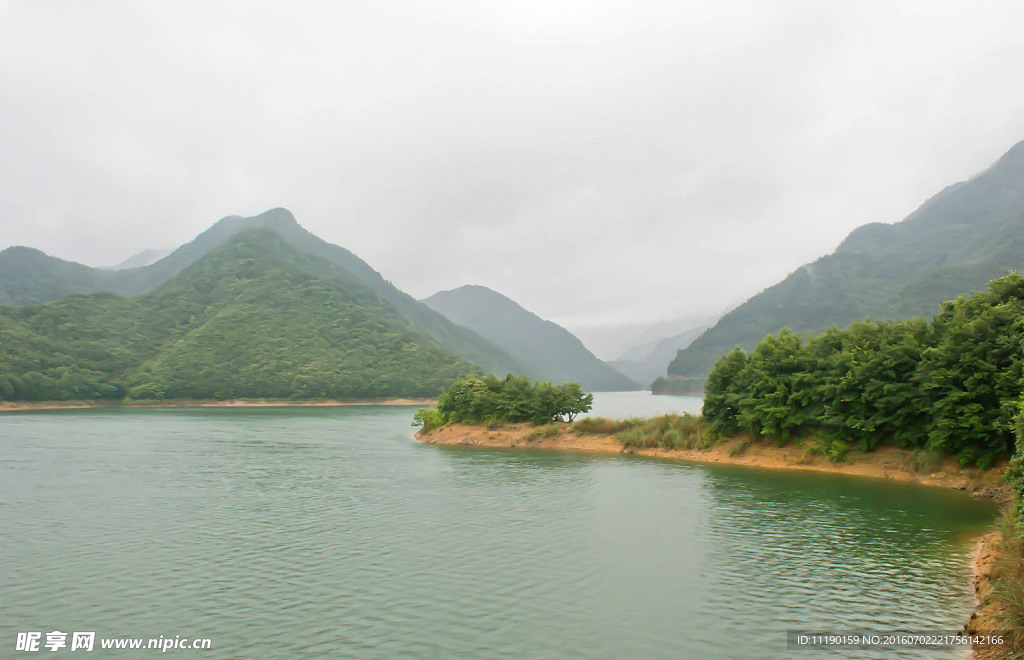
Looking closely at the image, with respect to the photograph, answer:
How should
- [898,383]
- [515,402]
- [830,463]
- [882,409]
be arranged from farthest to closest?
1. [515,402]
2. [830,463]
3. [882,409]
4. [898,383]

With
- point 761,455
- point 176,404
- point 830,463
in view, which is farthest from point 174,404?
point 830,463

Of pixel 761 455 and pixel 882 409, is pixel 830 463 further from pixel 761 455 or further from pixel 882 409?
pixel 882 409

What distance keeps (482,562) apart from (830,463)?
3225 cm

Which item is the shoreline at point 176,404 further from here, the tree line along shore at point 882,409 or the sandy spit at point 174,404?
the tree line along shore at point 882,409

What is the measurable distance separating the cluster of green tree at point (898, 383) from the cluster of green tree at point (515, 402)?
1798 cm

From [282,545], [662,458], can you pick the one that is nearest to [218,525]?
[282,545]

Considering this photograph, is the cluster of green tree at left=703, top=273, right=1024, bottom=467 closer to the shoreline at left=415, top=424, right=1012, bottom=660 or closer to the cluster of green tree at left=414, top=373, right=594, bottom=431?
the shoreline at left=415, top=424, right=1012, bottom=660

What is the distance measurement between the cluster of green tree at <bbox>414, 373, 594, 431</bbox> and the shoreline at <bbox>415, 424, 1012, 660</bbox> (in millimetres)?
1521

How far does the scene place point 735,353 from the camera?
173 ft

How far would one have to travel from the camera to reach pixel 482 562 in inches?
793

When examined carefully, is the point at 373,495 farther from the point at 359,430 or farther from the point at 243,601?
the point at 359,430

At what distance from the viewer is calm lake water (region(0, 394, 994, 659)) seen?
14.4 metres

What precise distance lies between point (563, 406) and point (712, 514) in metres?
38.0

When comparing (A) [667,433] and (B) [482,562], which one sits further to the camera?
(A) [667,433]
